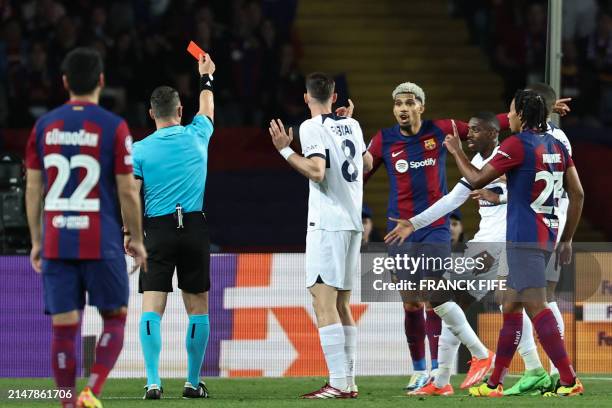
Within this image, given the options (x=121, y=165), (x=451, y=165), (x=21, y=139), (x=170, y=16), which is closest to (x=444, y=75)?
(x=451, y=165)

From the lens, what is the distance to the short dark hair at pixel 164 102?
10312 mm

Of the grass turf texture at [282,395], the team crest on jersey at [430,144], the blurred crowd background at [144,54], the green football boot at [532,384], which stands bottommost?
the grass turf texture at [282,395]

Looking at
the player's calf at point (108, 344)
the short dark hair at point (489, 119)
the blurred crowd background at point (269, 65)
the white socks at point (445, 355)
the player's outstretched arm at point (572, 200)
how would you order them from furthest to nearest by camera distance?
the blurred crowd background at point (269, 65)
the short dark hair at point (489, 119)
the white socks at point (445, 355)
the player's outstretched arm at point (572, 200)
the player's calf at point (108, 344)

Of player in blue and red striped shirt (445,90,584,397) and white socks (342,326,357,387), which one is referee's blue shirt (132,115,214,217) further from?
player in blue and red striped shirt (445,90,584,397)

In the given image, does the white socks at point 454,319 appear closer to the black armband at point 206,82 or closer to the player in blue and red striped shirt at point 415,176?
the player in blue and red striped shirt at point 415,176

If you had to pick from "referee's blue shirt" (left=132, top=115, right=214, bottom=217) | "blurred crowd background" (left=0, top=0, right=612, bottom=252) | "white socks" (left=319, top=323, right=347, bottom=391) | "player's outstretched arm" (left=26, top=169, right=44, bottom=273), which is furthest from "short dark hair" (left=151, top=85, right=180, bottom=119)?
"blurred crowd background" (left=0, top=0, right=612, bottom=252)

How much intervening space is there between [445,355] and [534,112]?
1943 millimetres

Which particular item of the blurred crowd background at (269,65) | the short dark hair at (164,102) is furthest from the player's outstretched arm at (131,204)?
the blurred crowd background at (269,65)

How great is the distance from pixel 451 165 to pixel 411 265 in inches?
328

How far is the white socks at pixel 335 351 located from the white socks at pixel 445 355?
965 mm

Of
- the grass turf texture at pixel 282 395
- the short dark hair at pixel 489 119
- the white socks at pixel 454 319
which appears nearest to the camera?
the grass turf texture at pixel 282 395

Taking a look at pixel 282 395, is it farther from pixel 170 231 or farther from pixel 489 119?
pixel 489 119

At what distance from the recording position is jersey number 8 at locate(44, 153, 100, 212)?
7961mm

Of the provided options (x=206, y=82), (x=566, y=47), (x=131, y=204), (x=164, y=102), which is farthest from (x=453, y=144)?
(x=566, y=47)
